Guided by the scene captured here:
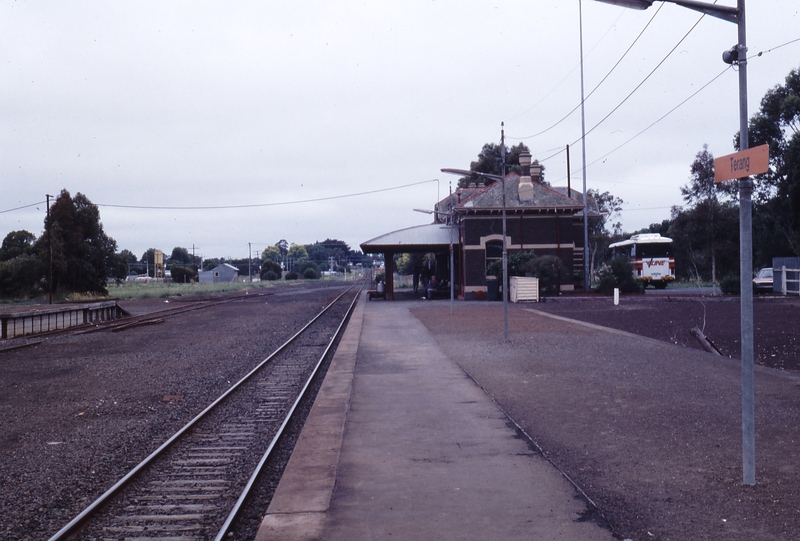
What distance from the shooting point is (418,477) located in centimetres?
632

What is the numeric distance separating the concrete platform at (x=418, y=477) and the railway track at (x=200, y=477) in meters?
0.51

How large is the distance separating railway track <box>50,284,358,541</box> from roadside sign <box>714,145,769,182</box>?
472 cm

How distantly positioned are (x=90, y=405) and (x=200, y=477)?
4.81 m

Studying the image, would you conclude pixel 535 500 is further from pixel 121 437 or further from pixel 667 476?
pixel 121 437

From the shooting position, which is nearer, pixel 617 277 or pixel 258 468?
pixel 258 468

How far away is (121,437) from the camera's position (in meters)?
8.67

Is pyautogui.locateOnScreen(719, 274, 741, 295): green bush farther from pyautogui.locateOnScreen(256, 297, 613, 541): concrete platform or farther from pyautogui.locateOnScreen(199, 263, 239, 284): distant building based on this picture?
pyautogui.locateOnScreen(199, 263, 239, 284): distant building

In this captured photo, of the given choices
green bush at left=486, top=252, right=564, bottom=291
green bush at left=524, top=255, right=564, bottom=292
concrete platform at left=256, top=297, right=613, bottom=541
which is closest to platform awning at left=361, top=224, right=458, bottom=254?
green bush at left=486, top=252, right=564, bottom=291

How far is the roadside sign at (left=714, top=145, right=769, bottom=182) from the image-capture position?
523cm

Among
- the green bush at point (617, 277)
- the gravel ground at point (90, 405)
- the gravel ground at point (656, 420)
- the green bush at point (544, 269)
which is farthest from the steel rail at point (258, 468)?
the green bush at point (617, 277)

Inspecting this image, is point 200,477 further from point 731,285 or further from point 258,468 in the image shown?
point 731,285

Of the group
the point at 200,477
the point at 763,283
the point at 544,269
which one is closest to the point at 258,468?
the point at 200,477

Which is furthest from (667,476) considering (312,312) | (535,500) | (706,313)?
(312,312)

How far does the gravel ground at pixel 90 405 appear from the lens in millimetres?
6434
